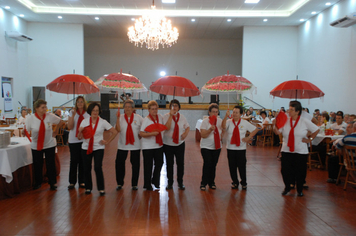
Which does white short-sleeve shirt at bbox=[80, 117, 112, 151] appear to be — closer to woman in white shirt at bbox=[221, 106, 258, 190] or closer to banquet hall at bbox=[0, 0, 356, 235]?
banquet hall at bbox=[0, 0, 356, 235]

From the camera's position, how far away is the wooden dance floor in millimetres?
3633

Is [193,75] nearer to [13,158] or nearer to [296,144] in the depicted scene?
[296,144]

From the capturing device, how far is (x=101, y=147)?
4.80 metres

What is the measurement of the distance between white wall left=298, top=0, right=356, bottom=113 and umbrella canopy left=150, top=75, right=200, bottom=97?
29.6 ft

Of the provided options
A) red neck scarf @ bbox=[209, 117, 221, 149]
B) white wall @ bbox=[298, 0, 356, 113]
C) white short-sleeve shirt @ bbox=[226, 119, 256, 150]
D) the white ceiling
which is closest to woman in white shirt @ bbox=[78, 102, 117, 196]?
red neck scarf @ bbox=[209, 117, 221, 149]

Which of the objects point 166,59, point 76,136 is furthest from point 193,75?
point 76,136

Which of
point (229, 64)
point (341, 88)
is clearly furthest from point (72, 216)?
point (229, 64)

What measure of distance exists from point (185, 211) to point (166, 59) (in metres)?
18.7

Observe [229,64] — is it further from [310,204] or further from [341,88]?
[310,204]

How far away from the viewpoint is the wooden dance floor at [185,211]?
3633mm

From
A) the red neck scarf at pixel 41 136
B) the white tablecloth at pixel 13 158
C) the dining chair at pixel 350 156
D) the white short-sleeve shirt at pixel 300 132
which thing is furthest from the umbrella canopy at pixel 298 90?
the white tablecloth at pixel 13 158

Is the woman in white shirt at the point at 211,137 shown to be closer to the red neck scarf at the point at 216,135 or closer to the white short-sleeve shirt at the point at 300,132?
the red neck scarf at the point at 216,135

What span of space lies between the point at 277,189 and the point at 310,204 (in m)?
0.87

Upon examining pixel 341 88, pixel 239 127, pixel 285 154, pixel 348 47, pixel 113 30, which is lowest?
pixel 285 154
